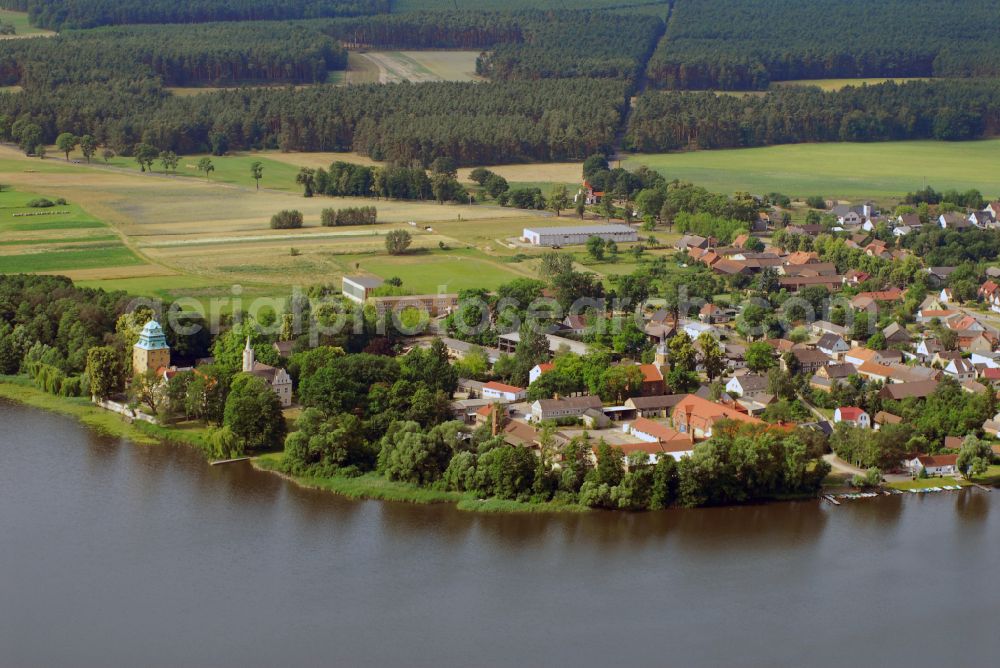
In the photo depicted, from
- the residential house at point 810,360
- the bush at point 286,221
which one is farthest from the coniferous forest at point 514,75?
the residential house at point 810,360

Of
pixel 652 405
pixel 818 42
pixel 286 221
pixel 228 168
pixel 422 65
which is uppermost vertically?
pixel 818 42

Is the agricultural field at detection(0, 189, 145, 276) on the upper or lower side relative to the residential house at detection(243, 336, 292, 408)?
upper

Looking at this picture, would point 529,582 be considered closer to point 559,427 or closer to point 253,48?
point 559,427

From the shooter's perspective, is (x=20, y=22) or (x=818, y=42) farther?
(x=20, y=22)

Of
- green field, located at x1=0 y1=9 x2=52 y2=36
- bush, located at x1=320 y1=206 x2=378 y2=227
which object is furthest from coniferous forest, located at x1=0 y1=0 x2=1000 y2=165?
bush, located at x1=320 y1=206 x2=378 y2=227

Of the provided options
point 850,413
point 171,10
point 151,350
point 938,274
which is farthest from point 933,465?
point 171,10

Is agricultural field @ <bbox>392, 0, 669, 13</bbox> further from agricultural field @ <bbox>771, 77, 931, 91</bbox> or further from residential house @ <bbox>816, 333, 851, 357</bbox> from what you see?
residential house @ <bbox>816, 333, 851, 357</bbox>

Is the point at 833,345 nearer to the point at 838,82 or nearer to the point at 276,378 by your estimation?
the point at 276,378
